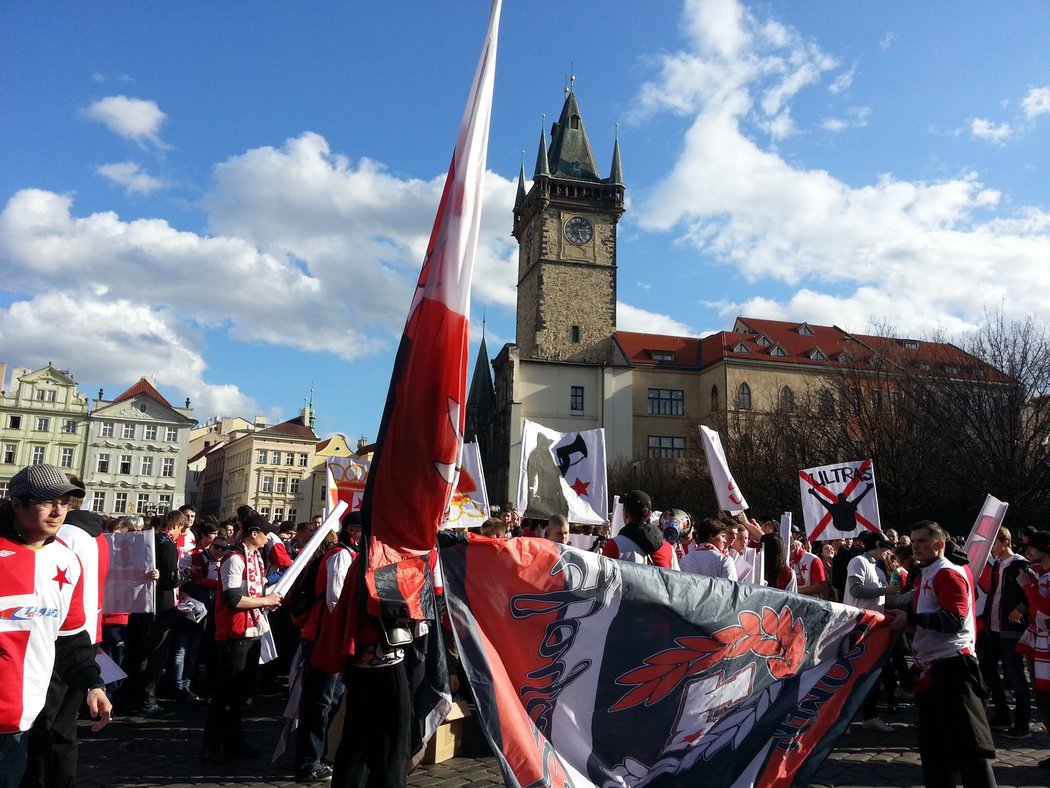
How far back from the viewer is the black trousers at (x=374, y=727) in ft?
14.6

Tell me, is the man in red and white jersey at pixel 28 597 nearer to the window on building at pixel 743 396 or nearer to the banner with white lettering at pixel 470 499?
the banner with white lettering at pixel 470 499

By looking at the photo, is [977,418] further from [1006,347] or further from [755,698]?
[755,698]

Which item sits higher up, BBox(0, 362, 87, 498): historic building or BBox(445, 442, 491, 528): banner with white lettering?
BBox(0, 362, 87, 498): historic building

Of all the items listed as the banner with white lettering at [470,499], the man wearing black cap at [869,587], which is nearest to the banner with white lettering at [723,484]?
the man wearing black cap at [869,587]

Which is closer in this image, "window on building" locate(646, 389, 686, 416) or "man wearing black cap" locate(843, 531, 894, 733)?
"man wearing black cap" locate(843, 531, 894, 733)

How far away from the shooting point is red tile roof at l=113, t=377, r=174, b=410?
274 ft

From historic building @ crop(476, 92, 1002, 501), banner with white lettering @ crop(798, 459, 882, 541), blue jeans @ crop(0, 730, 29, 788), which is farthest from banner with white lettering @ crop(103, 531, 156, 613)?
historic building @ crop(476, 92, 1002, 501)

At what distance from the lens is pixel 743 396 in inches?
2356

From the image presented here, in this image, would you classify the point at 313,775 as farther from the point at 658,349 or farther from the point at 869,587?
the point at 658,349

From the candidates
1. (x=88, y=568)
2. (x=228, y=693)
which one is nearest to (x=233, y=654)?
(x=228, y=693)

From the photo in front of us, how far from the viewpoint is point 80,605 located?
13.8 ft

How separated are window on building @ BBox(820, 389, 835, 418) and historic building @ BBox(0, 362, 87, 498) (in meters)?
69.1

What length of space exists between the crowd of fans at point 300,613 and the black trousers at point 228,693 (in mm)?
12

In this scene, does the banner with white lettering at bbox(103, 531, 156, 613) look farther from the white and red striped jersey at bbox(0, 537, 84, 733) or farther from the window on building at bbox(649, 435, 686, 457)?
the window on building at bbox(649, 435, 686, 457)
